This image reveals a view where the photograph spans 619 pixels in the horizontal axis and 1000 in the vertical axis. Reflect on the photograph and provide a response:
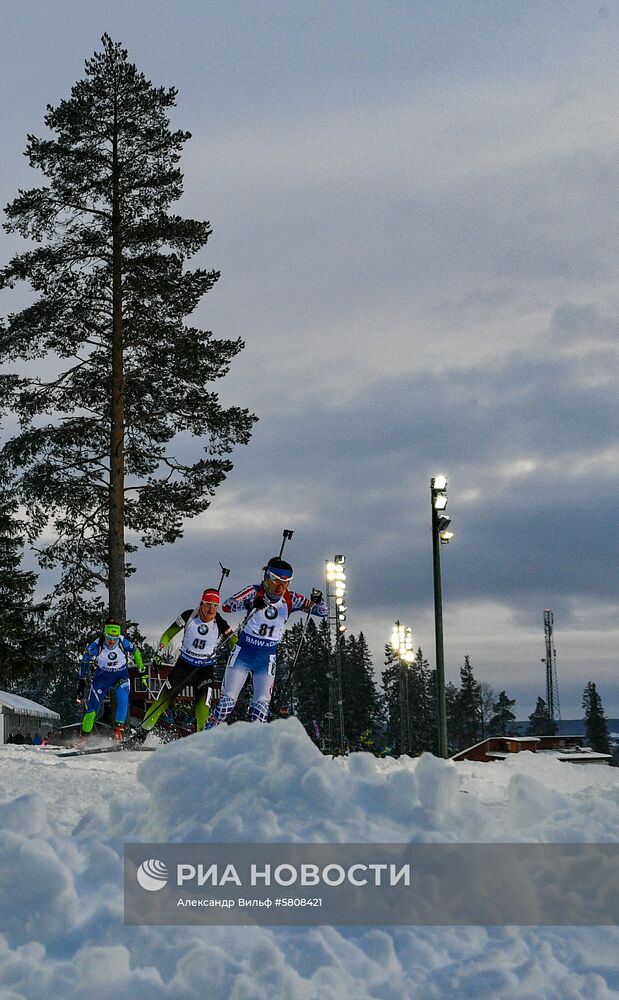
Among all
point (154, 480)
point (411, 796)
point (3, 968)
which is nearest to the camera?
point (3, 968)

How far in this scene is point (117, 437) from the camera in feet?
64.3

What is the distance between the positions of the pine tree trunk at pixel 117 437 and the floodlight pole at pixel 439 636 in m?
7.47

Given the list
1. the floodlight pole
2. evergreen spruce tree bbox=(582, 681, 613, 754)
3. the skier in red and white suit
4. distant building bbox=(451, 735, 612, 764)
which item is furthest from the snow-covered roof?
evergreen spruce tree bbox=(582, 681, 613, 754)

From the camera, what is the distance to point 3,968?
4137 millimetres

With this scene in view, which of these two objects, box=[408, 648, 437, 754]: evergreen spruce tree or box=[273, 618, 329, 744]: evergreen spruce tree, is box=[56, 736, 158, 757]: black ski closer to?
box=[273, 618, 329, 744]: evergreen spruce tree

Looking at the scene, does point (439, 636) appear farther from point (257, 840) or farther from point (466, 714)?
point (466, 714)

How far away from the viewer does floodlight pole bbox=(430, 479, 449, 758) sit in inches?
500

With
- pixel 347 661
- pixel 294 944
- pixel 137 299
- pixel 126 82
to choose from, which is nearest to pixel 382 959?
pixel 294 944

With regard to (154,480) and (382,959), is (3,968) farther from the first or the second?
(154,480)

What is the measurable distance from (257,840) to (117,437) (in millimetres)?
15354

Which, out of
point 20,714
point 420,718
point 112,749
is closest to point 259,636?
point 112,749

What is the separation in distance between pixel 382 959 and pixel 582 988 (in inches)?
37.8

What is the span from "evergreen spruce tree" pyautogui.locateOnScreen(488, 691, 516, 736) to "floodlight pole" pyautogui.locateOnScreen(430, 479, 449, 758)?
88.8 meters

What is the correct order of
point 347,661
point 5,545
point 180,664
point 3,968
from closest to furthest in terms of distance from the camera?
point 3,968 → point 180,664 → point 5,545 → point 347,661
